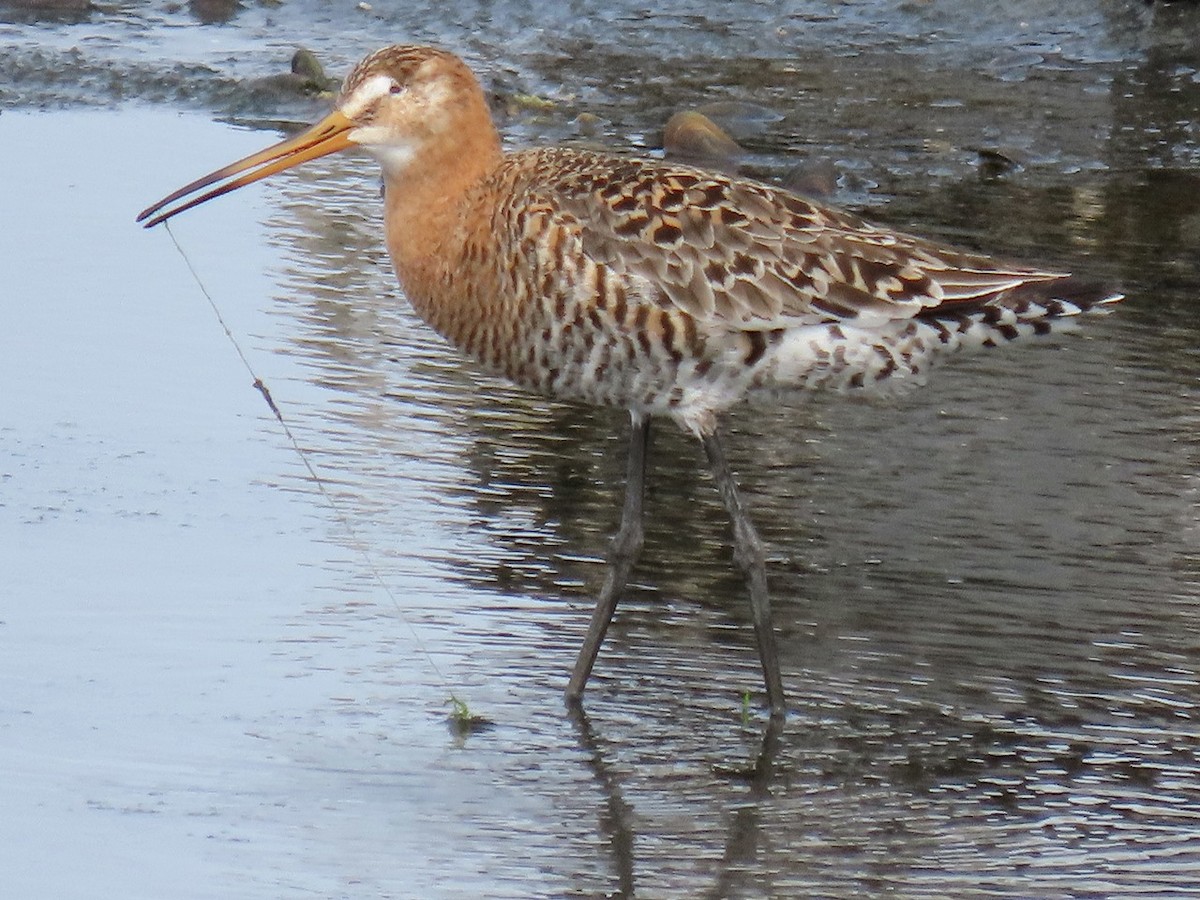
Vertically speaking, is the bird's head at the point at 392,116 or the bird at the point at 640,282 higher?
the bird's head at the point at 392,116

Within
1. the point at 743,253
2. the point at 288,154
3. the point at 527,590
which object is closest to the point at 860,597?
the point at 527,590

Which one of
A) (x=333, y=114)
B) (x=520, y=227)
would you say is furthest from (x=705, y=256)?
(x=333, y=114)

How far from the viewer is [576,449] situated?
7297 mm

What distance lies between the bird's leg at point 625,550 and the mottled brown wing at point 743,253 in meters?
0.44

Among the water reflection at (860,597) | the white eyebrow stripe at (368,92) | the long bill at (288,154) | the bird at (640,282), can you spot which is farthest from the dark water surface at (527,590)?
the white eyebrow stripe at (368,92)

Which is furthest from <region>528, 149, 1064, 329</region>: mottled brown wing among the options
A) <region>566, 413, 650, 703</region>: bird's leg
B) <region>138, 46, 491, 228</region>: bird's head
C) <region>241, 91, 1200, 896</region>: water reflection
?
<region>241, 91, 1200, 896</region>: water reflection

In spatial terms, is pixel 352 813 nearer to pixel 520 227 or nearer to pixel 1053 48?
pixel 520 227

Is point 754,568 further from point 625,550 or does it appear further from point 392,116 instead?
point 392,116

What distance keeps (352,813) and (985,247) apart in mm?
5095

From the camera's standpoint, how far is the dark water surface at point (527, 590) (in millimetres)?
4887

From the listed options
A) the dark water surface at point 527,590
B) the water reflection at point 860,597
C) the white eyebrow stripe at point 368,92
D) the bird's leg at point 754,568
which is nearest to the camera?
the dark water surface at point 527,590

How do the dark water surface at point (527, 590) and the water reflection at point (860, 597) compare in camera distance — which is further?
the water reflection at point (860, 597)

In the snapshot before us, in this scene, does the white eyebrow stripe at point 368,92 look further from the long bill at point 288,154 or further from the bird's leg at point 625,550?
the bird's leg at point 625,550

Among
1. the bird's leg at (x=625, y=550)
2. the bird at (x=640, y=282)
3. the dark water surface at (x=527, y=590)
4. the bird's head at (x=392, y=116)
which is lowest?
the dark water surface at (x=527, y=590)
